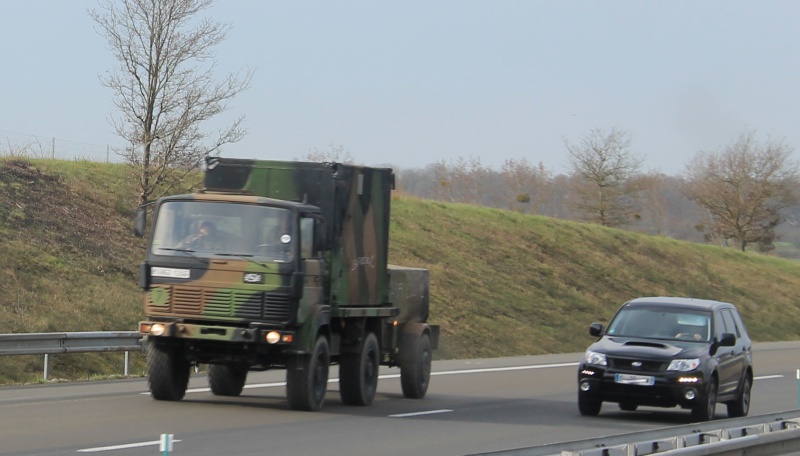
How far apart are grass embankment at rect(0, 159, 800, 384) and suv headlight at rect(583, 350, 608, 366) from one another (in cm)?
964

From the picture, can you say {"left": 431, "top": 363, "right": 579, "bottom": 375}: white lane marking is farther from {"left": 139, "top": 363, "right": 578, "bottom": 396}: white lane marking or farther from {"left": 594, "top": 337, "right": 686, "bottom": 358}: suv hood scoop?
{"left": 594, "top": 337, "right": 686, "bottom": 358}: suv hood scoop

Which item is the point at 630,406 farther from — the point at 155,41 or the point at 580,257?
the point at 580,257

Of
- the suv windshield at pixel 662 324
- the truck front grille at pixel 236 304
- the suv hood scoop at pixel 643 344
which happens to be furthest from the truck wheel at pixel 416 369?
the truck front grille at pixel 236 304

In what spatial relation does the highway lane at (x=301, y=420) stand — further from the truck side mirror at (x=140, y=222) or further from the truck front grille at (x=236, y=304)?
the truck side mirror at (x=140, y=222)

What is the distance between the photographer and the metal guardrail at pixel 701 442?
8406 millimetres

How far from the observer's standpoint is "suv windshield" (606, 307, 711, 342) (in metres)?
16.2

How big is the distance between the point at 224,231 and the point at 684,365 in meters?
6.01

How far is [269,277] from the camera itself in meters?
14.1

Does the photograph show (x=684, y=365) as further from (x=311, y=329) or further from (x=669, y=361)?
(x=311, y=329)

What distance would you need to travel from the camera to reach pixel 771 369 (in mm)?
28500

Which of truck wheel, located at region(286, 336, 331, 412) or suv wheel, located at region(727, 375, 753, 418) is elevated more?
truck wheel, located at region(286, 336, 331, 412)

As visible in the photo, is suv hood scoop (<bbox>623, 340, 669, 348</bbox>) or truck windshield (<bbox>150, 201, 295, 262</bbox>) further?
suv hood scoop (<bbox>623, 340, 669, 348</bbox>)

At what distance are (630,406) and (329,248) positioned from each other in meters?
4.88

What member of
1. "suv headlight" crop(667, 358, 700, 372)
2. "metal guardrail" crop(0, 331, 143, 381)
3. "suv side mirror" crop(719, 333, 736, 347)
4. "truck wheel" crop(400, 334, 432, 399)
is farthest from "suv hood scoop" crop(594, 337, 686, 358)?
"metal guardrail" crop(0, 331, 143, 381)
